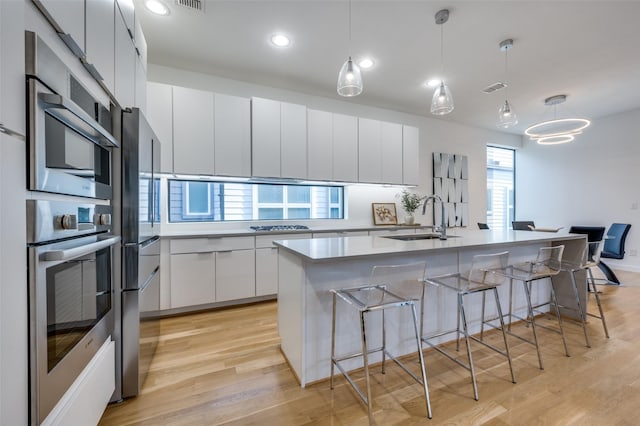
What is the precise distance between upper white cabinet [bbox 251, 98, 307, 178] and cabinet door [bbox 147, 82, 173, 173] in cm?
88

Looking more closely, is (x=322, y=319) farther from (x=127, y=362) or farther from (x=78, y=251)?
(x=78, y=251)

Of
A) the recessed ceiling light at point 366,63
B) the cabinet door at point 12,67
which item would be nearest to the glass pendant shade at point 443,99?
the recessed ceiling light at point 366,63

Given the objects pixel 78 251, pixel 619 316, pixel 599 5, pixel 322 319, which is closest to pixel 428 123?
pixel 599 5

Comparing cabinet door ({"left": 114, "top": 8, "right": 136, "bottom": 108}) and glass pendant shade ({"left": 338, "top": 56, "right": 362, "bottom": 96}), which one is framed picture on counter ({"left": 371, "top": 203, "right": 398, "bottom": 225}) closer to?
glass pendant shade ({"left": 338, "top": 56, "right": 362, "bottom": 96})

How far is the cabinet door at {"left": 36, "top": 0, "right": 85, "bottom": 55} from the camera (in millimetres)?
930

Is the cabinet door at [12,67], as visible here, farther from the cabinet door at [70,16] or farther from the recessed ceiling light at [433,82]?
the recessed ceiling light at [433,82]

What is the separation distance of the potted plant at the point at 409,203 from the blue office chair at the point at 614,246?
2.79 metres

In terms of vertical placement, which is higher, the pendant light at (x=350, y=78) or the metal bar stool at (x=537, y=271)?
the pendant light at (x=350, y=78)

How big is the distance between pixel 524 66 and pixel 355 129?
83.9 inches

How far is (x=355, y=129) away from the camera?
156 inches

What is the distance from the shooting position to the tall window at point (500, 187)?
627 centimetres

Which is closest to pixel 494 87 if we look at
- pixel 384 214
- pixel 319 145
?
pixel 384 214

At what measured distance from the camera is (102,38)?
4.50 feet

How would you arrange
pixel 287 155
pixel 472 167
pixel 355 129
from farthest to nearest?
pixel 472 167 → pixel 355 129 → pixel 287 155
